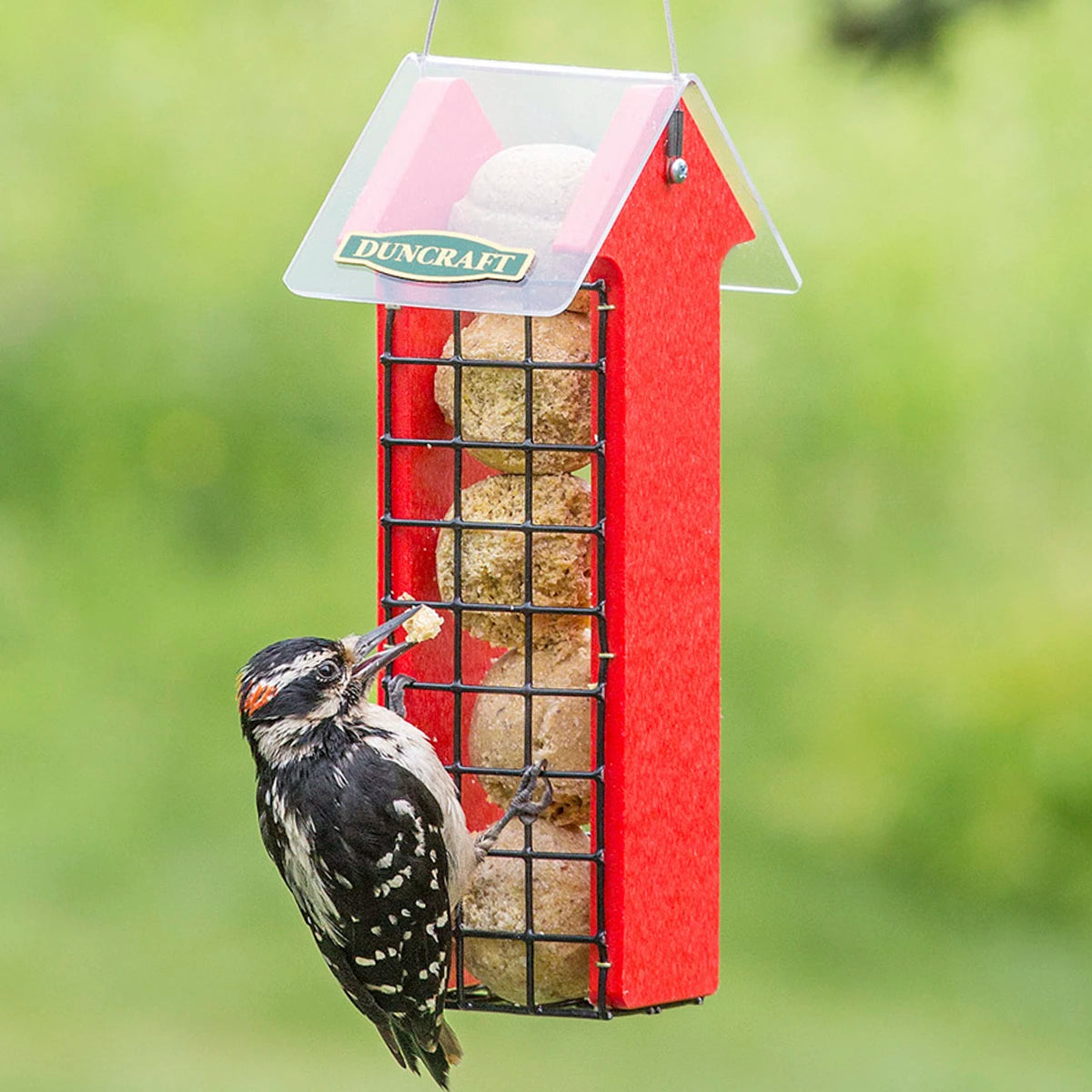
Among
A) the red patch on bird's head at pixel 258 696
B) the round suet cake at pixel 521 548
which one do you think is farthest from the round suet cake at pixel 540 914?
the red patch on bird's head at pixel 258 696

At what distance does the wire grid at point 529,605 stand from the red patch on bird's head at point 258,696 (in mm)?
282

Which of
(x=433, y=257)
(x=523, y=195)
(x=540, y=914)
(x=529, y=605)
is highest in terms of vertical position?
(x=523, y=195)

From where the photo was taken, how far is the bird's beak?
388 centimetres

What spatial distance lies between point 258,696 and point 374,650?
22 cm

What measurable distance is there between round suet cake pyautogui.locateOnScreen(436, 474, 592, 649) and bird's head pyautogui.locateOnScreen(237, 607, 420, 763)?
0.18 meters

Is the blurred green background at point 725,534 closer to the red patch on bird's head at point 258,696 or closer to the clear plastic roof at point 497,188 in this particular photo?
the clear plastic roof at point 497,188

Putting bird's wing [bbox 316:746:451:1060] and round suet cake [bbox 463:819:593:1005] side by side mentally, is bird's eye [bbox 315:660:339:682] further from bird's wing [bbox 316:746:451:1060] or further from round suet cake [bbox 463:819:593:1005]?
round suet cake [bbox 463:819:593:1005]

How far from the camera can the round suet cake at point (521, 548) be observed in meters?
3.97

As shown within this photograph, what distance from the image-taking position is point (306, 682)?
12.8ft

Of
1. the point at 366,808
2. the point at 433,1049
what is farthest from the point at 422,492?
the point at 433,1049

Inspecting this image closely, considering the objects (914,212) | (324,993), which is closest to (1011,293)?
(914,212)

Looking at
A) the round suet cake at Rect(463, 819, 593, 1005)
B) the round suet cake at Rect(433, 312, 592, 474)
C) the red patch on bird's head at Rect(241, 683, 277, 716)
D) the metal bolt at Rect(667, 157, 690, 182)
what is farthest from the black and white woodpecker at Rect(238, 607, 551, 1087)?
the metal bolt at Rect(667, 157, 690, 182)

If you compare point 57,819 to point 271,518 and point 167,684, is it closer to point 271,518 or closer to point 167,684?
point 167,684

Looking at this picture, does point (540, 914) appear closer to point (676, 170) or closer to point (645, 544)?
point (645, 544)
